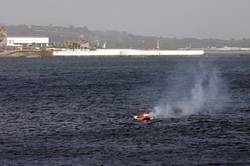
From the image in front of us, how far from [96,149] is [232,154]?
830 cm

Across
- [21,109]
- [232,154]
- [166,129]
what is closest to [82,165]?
[232,154]

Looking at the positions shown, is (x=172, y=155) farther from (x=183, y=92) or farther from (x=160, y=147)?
(x=183, y=92)

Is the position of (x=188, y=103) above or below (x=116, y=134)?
below

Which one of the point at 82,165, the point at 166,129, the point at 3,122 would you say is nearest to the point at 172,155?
the point at 82,165

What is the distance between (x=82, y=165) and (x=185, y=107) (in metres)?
33.6

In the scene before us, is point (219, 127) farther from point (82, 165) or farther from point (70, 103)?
point (70, 103)

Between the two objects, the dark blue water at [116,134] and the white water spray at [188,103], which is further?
the white water spray at [188,103]

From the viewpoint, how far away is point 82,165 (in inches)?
1640

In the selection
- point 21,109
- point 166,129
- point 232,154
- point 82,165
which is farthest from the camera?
point 21,109

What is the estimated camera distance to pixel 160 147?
47.0 m

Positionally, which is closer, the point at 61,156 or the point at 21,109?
the point at 61,156

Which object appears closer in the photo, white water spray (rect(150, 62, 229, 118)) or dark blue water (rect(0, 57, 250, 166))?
dark blue water (rect(0, 57, 250, 166))

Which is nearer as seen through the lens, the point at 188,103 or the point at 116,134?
the point at 116,134

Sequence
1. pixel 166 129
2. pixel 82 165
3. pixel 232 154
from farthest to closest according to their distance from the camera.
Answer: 1. pixel 166 129
2. pixel 232 154
3. pixel 82 165
